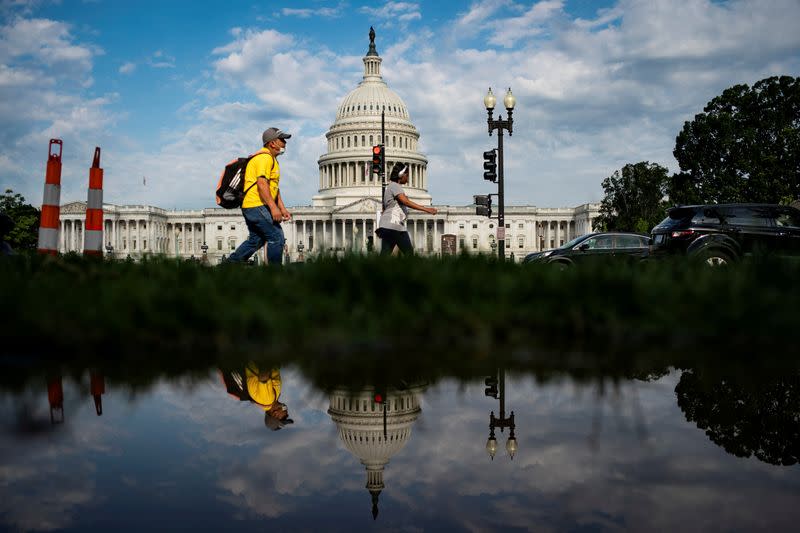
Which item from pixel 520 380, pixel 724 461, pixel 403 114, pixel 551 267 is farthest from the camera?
pixel 403 114

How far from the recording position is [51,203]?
10859 mm

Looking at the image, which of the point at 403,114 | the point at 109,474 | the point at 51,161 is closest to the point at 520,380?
the point at 109,474

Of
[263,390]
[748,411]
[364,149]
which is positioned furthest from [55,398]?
[364,149]

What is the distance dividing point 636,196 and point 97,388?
2963 inches

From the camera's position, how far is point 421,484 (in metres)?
2.85

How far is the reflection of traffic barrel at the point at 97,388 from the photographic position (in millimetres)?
3842

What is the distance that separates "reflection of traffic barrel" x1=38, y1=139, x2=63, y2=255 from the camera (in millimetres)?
10812

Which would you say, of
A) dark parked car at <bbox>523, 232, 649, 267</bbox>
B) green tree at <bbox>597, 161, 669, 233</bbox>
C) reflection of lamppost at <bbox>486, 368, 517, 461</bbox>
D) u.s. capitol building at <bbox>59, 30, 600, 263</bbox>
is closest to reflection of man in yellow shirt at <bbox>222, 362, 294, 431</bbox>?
reflection of lamppost at <bbox>486, 368, 517, 461</bbox>

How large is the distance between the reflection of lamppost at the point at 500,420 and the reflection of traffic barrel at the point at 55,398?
6.90 feet

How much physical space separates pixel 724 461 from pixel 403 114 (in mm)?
134316

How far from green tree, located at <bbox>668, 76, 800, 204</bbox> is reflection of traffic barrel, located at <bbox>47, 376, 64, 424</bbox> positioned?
56.7m

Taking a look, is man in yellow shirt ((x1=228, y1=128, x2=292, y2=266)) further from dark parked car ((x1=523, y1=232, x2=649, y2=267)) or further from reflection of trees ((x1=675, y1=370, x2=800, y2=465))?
dark parked car ((x1=523, y1=232, x2=649, y2=267))

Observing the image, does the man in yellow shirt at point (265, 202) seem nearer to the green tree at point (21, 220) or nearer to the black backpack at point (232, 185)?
the black backpack at point (232, 185)

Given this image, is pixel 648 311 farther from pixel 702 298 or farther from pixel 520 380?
A: pixel 520 380
